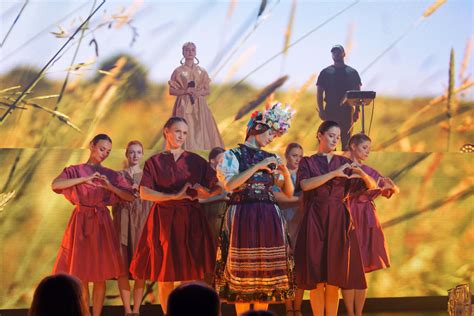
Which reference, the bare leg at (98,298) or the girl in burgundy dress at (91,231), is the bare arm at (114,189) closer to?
the girl in burgundy dress at (91,231)

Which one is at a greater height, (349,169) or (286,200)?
(349,169)

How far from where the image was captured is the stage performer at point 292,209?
5910 mm

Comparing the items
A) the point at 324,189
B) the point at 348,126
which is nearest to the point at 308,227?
the point at 324,189

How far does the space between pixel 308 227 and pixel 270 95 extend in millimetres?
1979

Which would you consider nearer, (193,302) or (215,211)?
(193,302)

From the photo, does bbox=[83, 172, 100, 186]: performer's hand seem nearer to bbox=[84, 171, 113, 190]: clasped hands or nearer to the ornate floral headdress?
bbox=[84, 171, 113, 190]: clasped hands

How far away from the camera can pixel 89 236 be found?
554 cm

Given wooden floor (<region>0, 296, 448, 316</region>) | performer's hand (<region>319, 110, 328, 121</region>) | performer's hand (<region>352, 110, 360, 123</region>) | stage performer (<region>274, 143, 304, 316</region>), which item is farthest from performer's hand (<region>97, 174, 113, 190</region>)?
performer's hand (<region>352, 110, 360, 123</region>)

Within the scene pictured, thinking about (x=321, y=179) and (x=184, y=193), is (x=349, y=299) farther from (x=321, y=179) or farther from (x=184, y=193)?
(x=184, y=193)

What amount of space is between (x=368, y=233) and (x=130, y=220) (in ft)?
5.91

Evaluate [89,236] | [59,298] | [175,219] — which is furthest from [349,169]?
[59,298]

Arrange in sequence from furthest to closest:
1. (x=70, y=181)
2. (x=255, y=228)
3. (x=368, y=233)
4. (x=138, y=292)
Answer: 1. (x=368, y=233)
2. (x=138, y=292)
3. (x=70, y=181)
4. (x=255, y=228)

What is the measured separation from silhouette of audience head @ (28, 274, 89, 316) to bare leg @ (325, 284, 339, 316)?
273 cm

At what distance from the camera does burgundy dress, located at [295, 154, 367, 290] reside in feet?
16.9
